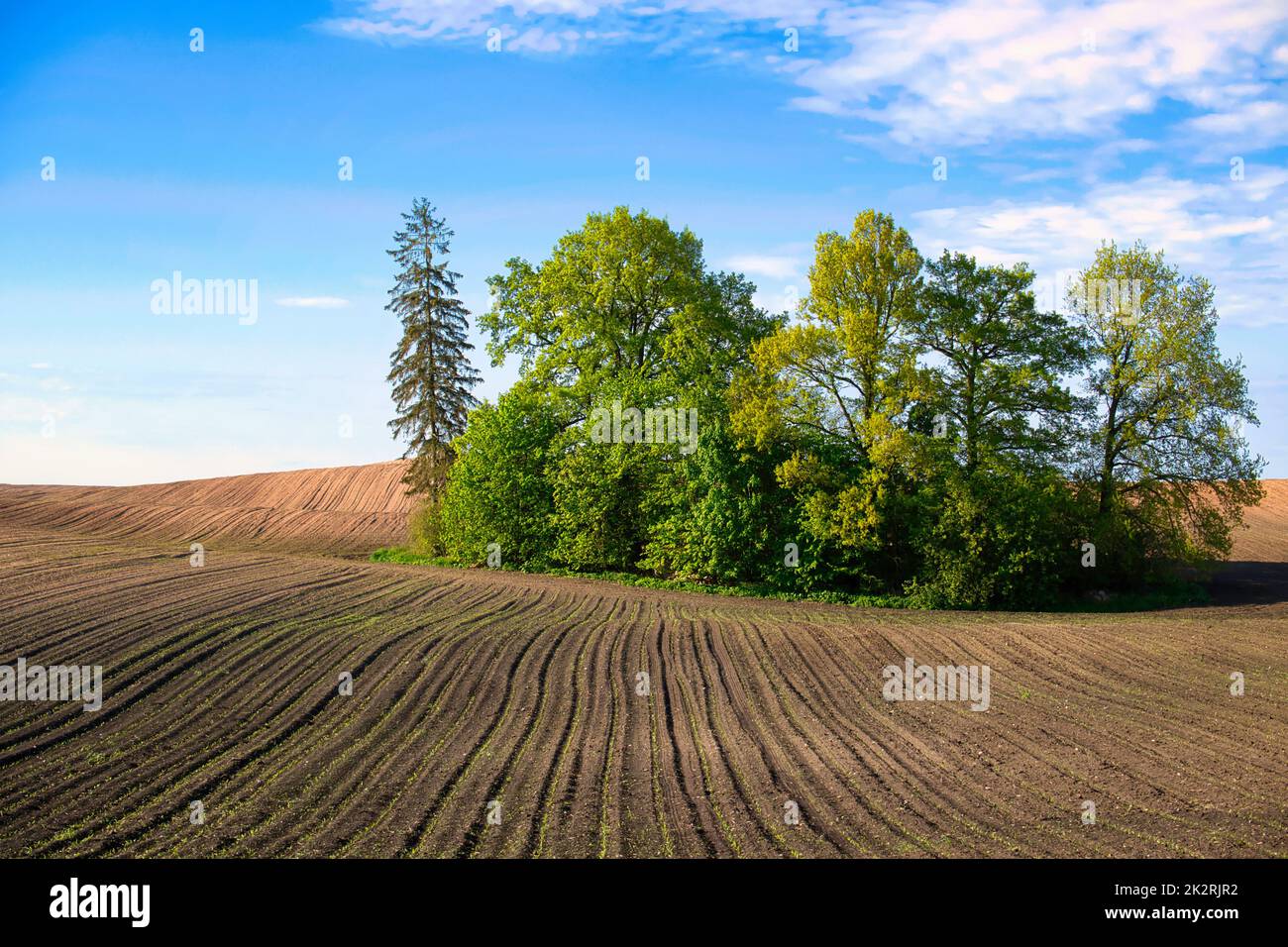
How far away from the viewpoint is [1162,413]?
112 feet

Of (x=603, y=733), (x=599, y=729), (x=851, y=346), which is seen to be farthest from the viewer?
(x=851, y=346)

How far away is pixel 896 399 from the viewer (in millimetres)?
31734

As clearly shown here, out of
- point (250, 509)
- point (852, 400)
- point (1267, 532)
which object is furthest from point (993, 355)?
point (250, 509)

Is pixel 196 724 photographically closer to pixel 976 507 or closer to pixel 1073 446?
pixel 976 507

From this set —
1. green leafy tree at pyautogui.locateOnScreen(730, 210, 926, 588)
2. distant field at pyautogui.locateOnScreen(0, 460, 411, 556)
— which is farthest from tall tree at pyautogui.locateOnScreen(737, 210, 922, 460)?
distant field at pyautogui.locateOnScreen(0, 460, 411, 556)

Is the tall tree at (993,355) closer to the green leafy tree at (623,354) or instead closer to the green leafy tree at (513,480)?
the green leafy tree at (623,354)

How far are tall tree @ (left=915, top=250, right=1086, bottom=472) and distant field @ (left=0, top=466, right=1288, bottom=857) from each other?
23.4 ft

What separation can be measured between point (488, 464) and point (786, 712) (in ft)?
80.9

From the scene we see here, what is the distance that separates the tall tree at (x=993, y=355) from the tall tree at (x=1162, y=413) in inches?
94.4

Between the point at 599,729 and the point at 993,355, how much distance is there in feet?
76.9

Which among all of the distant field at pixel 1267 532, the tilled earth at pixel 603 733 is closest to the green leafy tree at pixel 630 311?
the tilled earth at pixel 603 733

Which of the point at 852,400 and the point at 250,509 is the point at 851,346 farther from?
the point at 250,509

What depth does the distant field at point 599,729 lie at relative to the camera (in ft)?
36.3

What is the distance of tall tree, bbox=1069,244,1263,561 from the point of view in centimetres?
3356
